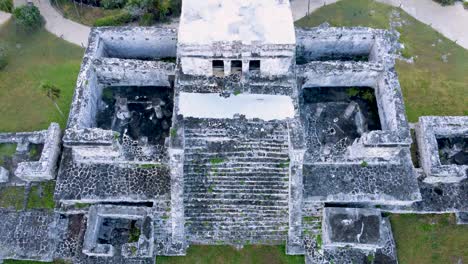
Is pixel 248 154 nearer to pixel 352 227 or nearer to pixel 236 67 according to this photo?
pixel 236 67

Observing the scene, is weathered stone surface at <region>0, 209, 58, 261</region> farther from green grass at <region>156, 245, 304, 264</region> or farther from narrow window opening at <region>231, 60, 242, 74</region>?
narrow window opening at <region>231, 60, 242, 74</region>

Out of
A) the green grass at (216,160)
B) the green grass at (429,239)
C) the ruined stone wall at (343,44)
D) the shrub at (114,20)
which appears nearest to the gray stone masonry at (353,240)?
the green grass at (429,239)

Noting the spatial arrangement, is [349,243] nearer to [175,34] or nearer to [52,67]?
[175,34]

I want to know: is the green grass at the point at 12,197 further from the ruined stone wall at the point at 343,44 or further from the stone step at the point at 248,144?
the ruined stone wall at the point at 343,44

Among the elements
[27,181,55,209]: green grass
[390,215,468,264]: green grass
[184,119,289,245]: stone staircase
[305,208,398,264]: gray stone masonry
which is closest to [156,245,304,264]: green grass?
[184,119,289,245]: stone staircase

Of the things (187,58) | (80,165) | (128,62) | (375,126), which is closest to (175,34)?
(128,62)
